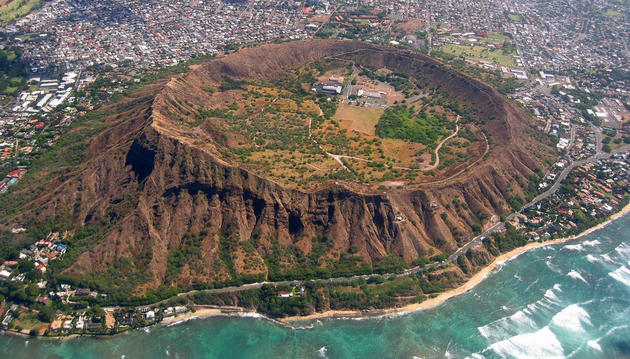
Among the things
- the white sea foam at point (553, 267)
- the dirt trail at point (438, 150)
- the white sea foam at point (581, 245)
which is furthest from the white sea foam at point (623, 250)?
the dirt trail at point (438, 150)

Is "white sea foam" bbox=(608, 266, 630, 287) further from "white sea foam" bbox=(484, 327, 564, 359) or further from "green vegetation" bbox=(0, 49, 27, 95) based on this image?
"green vegetation" bbox=(0, 49, 27, 95)

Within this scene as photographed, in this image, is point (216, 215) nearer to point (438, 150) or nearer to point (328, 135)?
point (328, 135)

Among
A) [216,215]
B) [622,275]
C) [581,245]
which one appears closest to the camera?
[216,215]

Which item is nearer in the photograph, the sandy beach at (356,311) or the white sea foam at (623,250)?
the sandy beach at (356,311)

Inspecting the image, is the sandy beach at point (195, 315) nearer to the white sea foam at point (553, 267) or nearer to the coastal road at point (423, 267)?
the coastal road at point (423, 267)

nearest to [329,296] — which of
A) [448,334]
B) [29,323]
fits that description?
[448,334]

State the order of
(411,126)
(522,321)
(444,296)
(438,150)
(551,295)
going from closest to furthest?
(522,321), (444,296), (551,295), (438,150), (411,126)

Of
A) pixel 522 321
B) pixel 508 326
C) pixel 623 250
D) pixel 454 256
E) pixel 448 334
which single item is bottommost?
pixel 448 334
